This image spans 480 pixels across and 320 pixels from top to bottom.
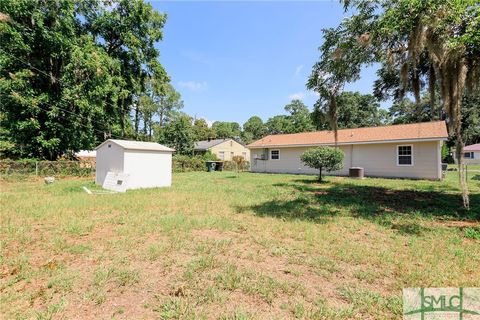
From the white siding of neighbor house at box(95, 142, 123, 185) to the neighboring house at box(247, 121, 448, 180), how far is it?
43.6ft

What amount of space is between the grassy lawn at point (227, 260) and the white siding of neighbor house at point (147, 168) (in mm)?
4209

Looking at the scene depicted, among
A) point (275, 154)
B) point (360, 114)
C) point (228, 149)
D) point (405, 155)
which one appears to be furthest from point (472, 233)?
point (360, 114)

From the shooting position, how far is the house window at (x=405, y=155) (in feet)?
49.7

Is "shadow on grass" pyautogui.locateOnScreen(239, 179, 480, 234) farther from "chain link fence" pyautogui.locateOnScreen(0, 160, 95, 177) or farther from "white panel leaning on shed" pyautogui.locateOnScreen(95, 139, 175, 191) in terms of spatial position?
"chain link fence" pyautogui.locateOnScreen(0, 160, 95, 177)

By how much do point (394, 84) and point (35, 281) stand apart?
12.0 m

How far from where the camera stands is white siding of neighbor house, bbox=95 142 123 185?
36.2ft

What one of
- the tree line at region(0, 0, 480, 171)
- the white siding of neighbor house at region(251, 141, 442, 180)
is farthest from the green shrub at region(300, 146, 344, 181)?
the white siding of neighbor house at region(251, 141, 442, 180)

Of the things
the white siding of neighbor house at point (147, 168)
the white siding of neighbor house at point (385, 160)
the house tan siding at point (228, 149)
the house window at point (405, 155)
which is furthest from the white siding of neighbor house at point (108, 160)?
the house tan siding at point (228, 149)

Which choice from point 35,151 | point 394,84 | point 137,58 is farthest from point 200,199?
point 137,58

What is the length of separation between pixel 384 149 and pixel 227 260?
15994mm

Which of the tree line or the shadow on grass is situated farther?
the tree line

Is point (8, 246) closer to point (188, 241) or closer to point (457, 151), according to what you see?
point (188, 241)

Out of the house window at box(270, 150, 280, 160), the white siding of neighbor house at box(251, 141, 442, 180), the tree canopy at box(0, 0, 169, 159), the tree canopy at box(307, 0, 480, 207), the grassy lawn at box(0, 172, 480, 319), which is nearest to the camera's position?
the grassy lawn at box(0, 172, 480, 319)

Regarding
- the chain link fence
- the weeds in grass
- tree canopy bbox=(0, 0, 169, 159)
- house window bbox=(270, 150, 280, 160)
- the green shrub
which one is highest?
tree canopy bbox=(0, 0, 169, 159)
